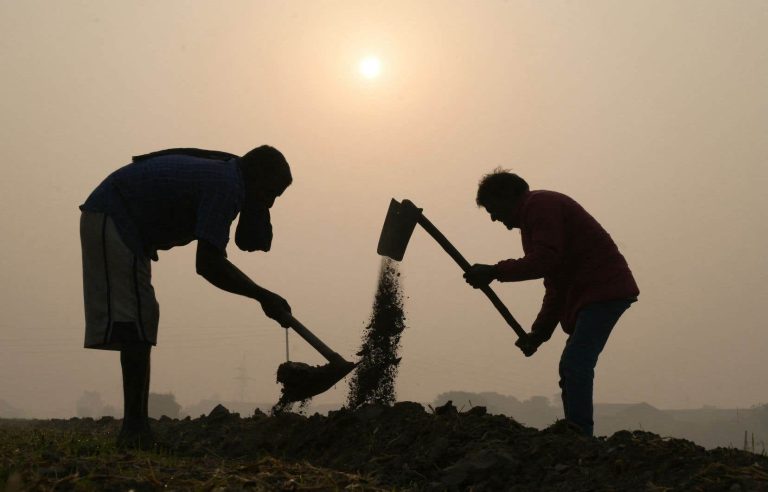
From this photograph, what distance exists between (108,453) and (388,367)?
3.20 metres

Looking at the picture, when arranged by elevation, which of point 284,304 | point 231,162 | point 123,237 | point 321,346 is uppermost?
point 231,162

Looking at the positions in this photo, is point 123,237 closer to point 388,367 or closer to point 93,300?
point 93,300

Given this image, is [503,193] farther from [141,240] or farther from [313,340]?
[141,240]

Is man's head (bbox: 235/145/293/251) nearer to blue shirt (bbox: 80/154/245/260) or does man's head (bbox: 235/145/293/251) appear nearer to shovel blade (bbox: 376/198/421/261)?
blue shirt (bbox: 80/154/245/260)

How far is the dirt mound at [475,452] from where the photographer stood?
11.2ft

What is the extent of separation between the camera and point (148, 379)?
15.4ft

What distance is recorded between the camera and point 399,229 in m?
6.24

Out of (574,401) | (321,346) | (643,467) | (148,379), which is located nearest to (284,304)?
(321,346)

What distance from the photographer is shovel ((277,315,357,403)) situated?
493 centimetres

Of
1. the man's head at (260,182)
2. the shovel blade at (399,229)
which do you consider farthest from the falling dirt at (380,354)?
the man's head at (260,182)

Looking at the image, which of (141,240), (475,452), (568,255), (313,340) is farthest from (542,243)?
(141,240)

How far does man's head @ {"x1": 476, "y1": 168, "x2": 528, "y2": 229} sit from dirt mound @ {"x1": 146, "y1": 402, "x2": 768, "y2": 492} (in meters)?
1.55

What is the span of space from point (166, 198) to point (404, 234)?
238cm

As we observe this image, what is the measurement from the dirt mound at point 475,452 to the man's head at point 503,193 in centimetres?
155
